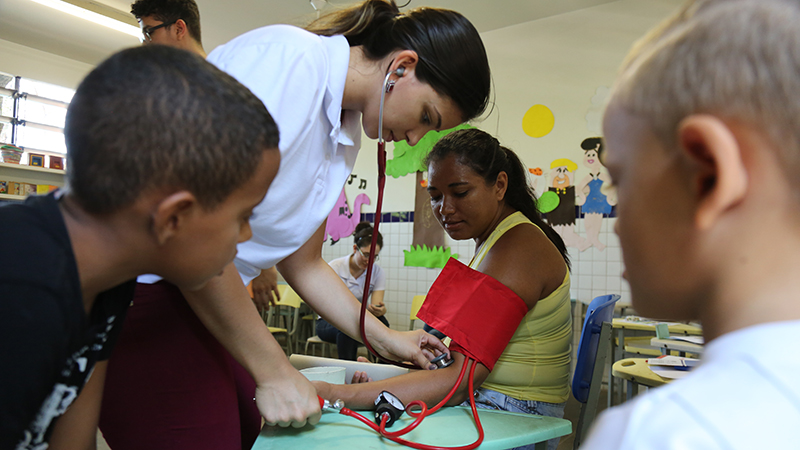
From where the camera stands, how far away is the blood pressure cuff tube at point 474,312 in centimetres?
119

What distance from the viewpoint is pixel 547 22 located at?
4.52m

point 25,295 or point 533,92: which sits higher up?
point 533,92

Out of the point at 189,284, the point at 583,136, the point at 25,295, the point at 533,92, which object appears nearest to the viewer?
the point at 25,295

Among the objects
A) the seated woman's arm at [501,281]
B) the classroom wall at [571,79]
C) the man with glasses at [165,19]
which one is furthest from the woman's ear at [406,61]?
the classroom wall at [571,79]

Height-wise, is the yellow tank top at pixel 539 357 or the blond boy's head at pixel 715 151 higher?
the blond boy's head at pixel 715 151

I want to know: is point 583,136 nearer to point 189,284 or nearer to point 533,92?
point 533,92

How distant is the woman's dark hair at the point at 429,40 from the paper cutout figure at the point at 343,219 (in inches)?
183

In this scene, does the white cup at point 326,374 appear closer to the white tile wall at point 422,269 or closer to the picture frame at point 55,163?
the white tile wall at point 422,269

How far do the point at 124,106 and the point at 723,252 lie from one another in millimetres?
543

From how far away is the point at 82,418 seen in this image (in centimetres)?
72

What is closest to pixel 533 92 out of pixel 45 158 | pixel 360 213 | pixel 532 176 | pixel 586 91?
pixel 586 91

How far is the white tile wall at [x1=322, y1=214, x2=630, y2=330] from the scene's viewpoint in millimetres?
4176

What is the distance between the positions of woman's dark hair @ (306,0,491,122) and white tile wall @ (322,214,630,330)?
3458 millimetres

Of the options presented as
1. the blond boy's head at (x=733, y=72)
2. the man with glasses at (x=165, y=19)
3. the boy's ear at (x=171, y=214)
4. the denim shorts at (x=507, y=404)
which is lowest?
the denim shorts at (x=507, y=404)
